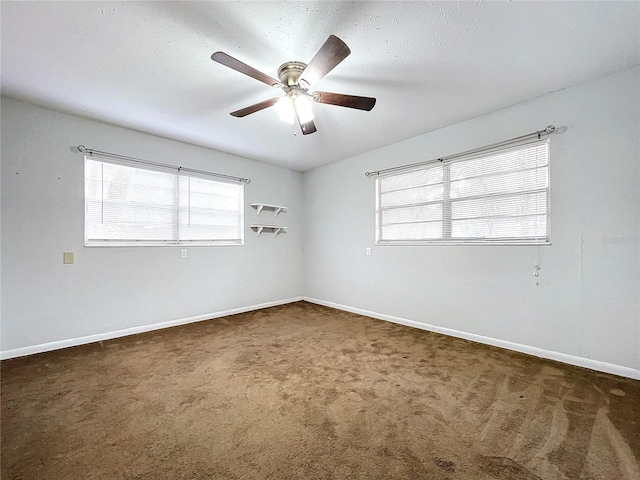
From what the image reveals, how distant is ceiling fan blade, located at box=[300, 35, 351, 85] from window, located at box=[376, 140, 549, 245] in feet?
7.24

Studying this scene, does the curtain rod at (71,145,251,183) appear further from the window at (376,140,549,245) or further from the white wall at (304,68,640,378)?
the white wall at (304,68,640,378)

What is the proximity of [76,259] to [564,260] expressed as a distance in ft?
16.5

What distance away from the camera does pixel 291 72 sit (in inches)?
80.7

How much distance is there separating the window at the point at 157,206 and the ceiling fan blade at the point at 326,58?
8.94ft

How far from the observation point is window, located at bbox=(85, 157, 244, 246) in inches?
125

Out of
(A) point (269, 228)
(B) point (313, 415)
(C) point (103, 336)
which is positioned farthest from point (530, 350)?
(C) point (103, 336)

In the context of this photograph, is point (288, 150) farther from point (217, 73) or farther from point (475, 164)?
point (475, 164)

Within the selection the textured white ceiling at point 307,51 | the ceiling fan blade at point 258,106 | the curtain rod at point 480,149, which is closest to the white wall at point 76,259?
the textured white ceiling at point 307,51

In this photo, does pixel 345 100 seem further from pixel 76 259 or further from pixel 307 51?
pixel 76 259

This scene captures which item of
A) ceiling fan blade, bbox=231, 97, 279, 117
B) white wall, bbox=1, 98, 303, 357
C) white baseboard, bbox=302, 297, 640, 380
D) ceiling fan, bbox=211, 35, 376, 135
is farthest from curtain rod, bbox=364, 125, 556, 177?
white wall, bbox=1, 98, 303, 357

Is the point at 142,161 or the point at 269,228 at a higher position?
the point at 142,161

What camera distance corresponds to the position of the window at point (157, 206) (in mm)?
3186

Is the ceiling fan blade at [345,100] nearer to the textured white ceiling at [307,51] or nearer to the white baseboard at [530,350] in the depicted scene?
the textured white ceiling at [307,51]

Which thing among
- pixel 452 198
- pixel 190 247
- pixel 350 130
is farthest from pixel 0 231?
pixel 452 198
